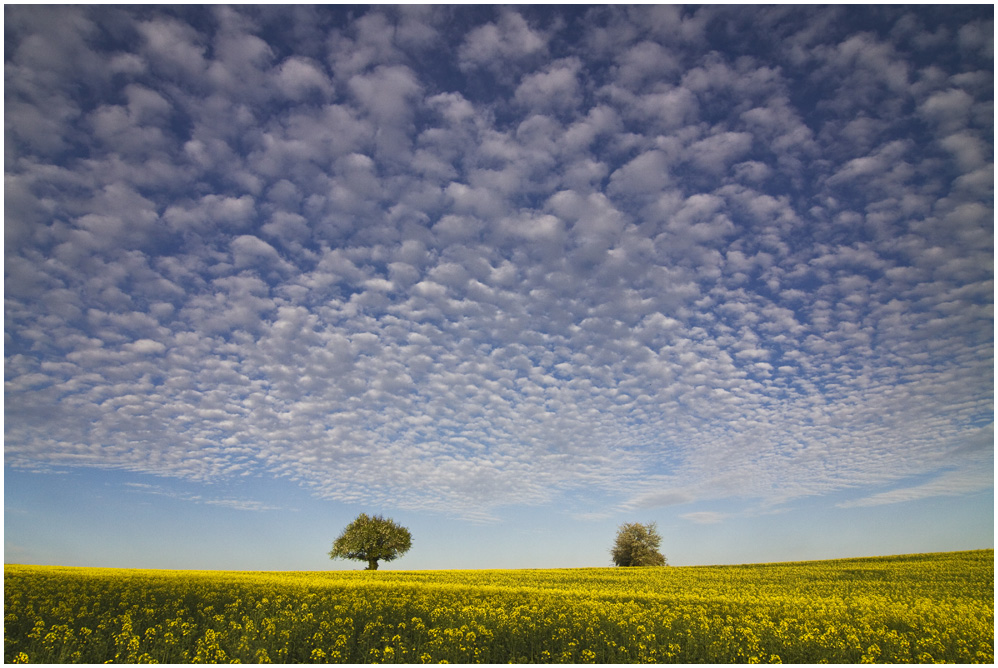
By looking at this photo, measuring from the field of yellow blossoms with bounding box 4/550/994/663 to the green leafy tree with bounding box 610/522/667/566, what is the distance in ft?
203

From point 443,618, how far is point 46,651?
37.3ft

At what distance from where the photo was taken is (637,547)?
270 ft

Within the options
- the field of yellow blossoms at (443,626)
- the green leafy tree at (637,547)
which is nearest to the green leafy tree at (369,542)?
the green leafy tree at (637,547)

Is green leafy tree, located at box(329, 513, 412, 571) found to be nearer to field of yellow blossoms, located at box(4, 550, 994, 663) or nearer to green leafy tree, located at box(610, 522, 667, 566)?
green leafy tree, located at box(610, 522, 667, 566)

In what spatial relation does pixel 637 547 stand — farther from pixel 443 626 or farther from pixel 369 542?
pixel 443 626

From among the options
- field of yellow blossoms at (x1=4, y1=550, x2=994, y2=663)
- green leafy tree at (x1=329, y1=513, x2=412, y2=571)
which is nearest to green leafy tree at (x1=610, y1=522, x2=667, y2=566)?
green leafy tree at (x1=329, y1=513, x2=412, y2=571)

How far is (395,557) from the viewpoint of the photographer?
76188mm

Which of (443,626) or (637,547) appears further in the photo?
(637,547)

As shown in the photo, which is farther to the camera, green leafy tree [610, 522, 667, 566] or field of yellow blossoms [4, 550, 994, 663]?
green leafy tree [610, 522, 667, 566]

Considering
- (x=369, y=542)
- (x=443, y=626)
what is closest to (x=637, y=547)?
(x=369, y=542)

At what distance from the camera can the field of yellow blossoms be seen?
50.2ft

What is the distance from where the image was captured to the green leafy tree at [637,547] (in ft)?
266

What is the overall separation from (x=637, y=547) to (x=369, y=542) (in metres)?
41.2

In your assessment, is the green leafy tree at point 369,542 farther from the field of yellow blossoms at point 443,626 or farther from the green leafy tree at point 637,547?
the field of yellow blossoms at point 443,626
